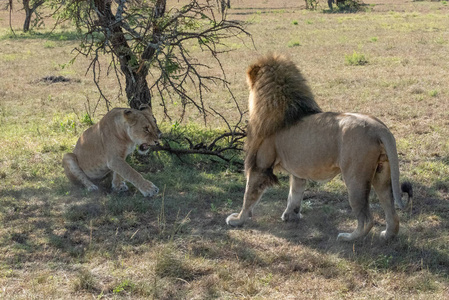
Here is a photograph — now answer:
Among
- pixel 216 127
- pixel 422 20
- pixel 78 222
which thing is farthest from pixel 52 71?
pixel 422 20

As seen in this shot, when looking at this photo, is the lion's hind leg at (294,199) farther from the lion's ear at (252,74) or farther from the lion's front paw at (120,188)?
the lion's front paw at (120,188)

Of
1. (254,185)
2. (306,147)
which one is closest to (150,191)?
(254,185)

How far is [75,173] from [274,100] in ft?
8.27

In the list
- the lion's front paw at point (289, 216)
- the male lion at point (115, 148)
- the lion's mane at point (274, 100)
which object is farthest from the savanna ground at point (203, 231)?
the lion's mane at point (274, 100)

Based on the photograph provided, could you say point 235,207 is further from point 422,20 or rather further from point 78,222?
point 422,20

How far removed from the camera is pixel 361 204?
4.23 m

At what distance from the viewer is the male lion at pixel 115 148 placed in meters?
5.67

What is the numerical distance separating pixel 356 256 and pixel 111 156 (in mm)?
2820

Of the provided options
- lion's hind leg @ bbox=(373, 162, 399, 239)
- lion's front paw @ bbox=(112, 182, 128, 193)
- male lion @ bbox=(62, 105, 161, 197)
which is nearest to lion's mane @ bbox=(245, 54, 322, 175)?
lion's hind leg @ bbox=(373, 162, 399, 239)

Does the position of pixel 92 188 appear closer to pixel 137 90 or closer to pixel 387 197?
pixel 137 90

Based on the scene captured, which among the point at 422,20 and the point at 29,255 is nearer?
the point at 29,255

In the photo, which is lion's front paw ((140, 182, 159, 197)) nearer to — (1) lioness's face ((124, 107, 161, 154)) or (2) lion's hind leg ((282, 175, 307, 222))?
(1) lioness's face ((124, 107, 161, 154))

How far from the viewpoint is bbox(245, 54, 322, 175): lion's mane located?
4.74 meters

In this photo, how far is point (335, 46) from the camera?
59.2ft
